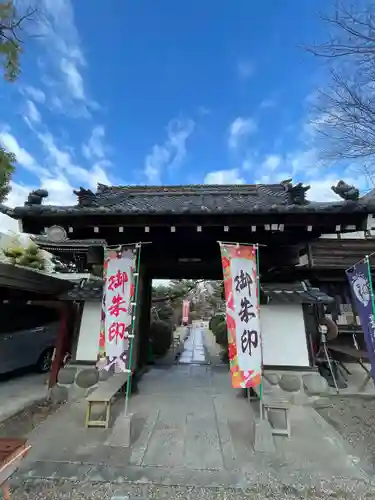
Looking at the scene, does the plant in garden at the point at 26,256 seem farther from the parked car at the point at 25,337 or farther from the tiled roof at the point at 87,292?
the tiled roof at the point at 87,292

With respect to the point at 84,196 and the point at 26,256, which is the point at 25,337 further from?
A: the point at 26,256

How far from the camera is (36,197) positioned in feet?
15.5

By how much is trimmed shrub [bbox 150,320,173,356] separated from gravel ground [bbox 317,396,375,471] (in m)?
6.08

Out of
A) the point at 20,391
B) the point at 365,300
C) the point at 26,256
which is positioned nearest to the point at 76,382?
the point at 20,391

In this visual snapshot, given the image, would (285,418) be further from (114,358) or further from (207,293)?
(207,293)

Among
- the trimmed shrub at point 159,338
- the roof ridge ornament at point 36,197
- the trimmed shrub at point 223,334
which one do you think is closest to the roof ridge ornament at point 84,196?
the roof ridge ornament at point 36,197

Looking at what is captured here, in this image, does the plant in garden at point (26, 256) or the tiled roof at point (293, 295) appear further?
the plant in garden at point (26, 256)

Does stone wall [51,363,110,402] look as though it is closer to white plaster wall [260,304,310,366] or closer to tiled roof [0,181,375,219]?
tiled roof [0,181,375,219]

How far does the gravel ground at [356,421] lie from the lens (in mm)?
3411

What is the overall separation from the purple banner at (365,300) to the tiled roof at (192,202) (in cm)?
98

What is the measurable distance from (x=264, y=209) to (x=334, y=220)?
1.20 m

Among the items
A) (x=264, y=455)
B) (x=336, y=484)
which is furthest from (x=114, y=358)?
(x=336, y=484)

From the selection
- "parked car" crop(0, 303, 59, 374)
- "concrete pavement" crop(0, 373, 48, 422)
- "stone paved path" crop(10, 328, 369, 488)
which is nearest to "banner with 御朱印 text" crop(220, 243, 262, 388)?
"stone paved path" crop(10, 328, 369, 488)

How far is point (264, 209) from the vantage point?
4344mm
